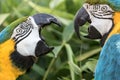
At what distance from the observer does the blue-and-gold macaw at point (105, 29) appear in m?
2.12

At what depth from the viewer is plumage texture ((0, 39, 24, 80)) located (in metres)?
2.18

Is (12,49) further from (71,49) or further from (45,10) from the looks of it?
(45,10)

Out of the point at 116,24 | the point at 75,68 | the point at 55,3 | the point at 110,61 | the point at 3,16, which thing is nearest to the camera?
the point at 110,61

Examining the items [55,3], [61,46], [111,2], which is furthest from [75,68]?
[55,3]

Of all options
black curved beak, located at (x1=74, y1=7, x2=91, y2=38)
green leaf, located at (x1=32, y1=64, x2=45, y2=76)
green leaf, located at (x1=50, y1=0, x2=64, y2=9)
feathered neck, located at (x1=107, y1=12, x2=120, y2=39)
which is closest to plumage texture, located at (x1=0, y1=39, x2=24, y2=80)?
black curved beak, located at (x1=74, y1=7, x2=91, y2=38)

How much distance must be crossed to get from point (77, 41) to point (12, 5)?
1.75 ft

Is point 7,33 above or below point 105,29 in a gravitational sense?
above

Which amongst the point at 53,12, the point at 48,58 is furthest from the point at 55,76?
the point at 53,12

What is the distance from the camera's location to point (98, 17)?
7.52ft

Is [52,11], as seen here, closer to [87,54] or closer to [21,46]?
[87,54]

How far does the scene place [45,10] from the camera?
326cm

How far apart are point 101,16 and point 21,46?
350mm

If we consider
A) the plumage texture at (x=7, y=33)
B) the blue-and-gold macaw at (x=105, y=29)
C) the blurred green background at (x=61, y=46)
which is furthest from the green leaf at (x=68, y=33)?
the plumage texture at (x=7, y=33)

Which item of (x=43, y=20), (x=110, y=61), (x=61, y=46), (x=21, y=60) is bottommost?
(x=61, y=46)
